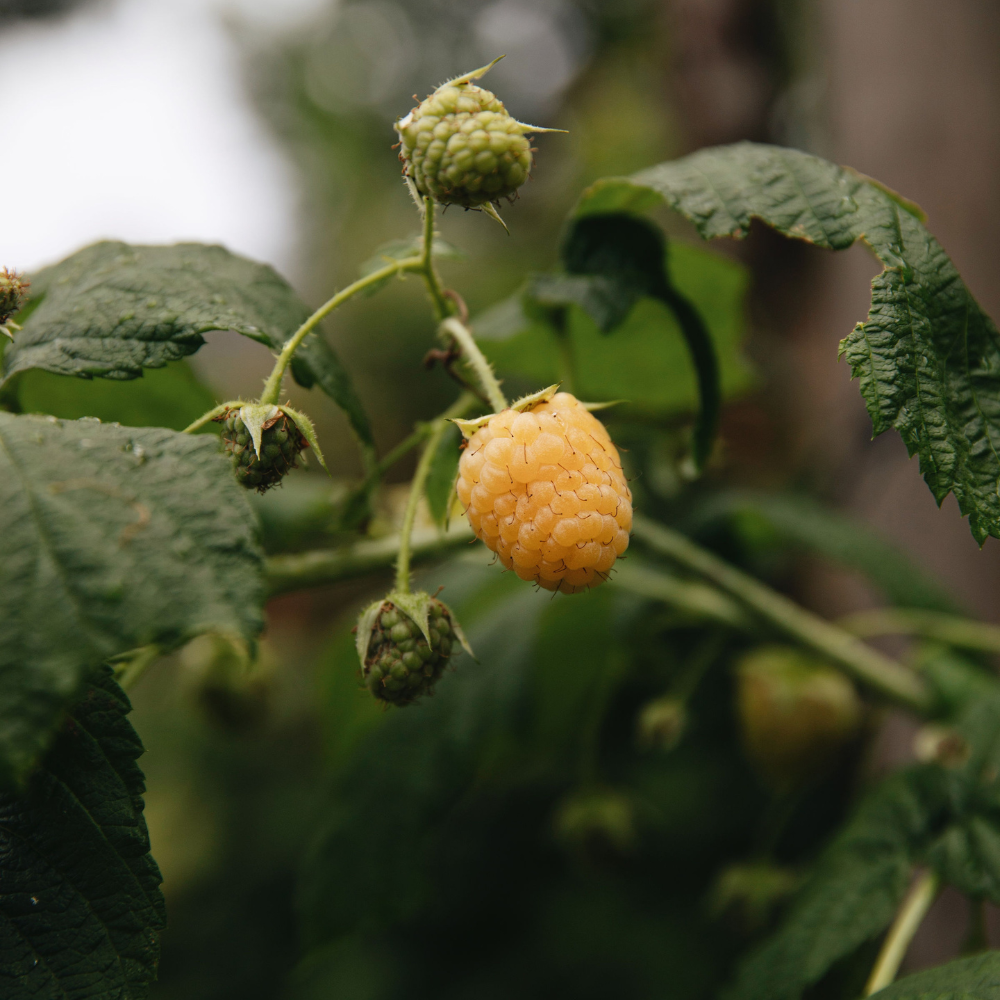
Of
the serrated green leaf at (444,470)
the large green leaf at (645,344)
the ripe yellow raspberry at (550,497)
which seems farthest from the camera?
the large green leaf at (645,344)

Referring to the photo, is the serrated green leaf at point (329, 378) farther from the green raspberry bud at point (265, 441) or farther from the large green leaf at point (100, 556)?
the large green leaf at point (100, 556)

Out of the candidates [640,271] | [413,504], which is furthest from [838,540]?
[413,504]

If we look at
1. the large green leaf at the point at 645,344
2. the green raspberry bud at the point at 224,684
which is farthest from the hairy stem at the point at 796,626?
the green raspberry bud at the point at 224,684

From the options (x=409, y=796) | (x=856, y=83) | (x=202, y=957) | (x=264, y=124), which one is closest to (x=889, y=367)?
Answer: (x=409, y=796)

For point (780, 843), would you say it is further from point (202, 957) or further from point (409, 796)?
point (202, 957)

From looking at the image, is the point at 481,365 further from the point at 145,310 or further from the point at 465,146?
the point at 145,310

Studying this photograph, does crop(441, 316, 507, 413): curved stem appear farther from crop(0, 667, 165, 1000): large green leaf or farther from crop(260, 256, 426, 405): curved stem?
crop(0, 667, 165, 1000): large green leaf
